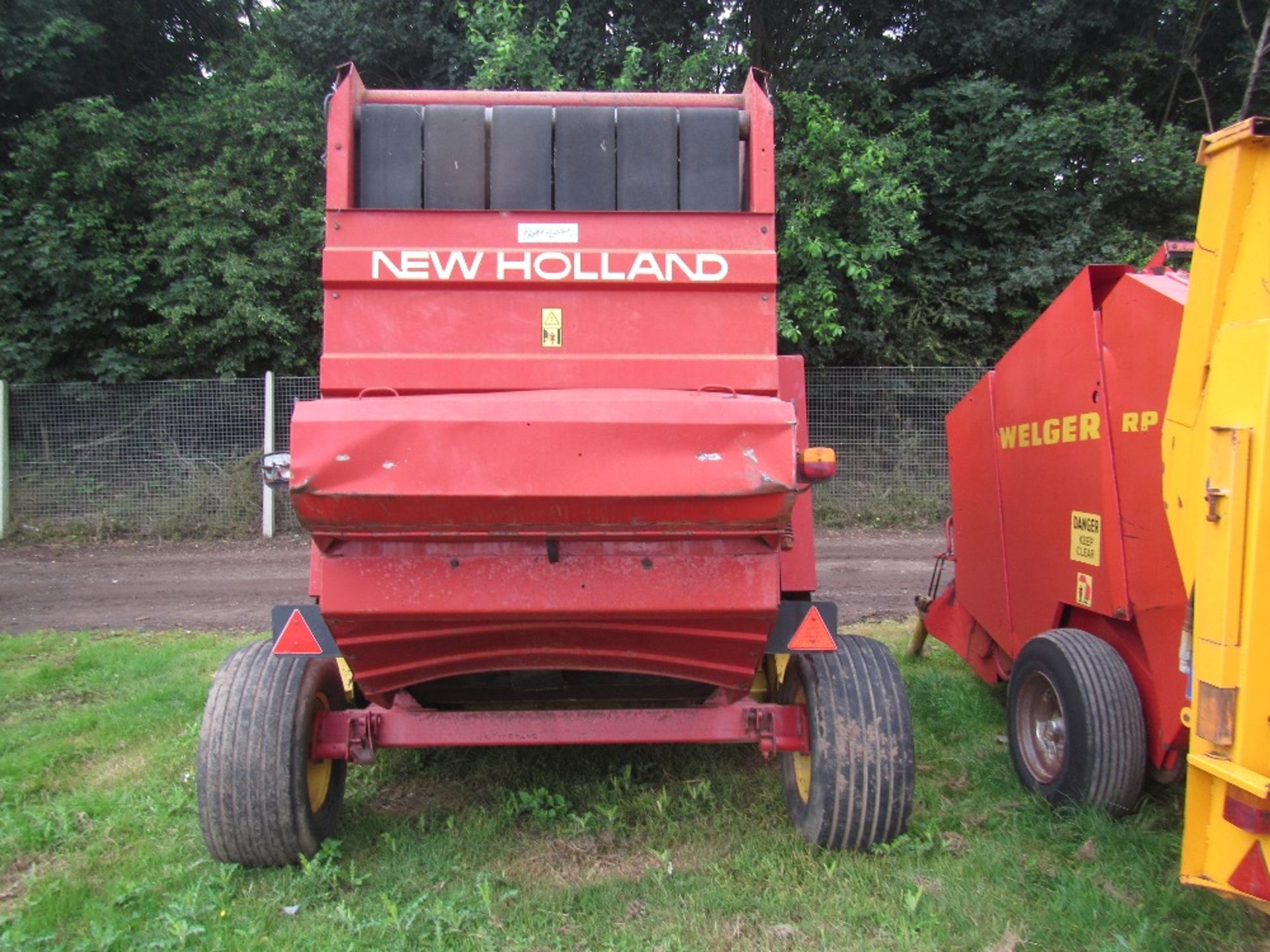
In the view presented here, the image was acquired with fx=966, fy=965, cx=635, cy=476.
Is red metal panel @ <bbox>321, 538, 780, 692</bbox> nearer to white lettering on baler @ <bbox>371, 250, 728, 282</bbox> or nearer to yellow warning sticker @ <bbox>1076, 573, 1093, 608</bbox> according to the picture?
white lettering on baler @ <bbox>371, 250, 728, 282</bbox>

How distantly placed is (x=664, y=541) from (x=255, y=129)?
37.3ft

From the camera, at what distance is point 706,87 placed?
1201 cm

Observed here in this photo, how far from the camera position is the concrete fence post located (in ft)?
37.6

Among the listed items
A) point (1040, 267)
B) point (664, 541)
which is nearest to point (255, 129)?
point (1040, 267)

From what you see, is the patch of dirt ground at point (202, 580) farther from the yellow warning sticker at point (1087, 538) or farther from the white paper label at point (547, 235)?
the white paper label at point (547, 235)

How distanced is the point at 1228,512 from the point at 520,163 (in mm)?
2531

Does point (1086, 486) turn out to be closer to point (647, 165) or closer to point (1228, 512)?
point (1228, 512)

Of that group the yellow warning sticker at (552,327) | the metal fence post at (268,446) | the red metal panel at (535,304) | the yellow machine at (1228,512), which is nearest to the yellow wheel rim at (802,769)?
the red metal panel at (535,304)

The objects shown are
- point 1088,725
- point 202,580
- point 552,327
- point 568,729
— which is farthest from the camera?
point 202,580

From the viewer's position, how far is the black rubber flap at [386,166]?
353cm

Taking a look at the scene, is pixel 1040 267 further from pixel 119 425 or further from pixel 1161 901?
pixel 119 425

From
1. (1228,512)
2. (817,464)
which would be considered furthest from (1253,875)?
(817,464)

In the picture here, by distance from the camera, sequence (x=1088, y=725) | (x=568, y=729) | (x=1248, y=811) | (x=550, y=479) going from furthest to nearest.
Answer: (x=1088, y=725) → (x=568, y=729) → (x=550, y=479) → (x=1248, y=811)

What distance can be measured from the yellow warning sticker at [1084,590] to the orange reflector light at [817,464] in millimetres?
1620
